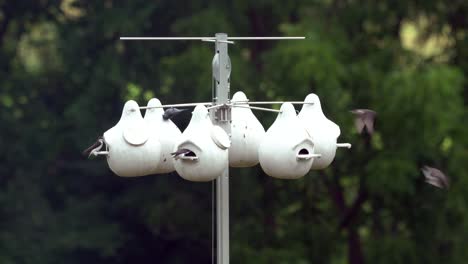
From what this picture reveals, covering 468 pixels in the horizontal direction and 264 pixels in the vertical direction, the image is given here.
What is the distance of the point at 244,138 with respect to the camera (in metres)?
4.14

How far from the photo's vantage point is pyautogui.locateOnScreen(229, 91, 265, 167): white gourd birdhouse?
13.6 feet

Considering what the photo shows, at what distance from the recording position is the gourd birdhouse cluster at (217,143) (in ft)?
12.5

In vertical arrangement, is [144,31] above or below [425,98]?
above

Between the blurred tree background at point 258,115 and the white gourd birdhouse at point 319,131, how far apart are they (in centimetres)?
431

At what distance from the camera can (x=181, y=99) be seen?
9805 mm

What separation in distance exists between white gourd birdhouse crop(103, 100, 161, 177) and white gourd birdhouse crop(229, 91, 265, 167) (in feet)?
0.98

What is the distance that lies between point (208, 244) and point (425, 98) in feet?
9.27

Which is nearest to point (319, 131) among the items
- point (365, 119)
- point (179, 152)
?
point (365, 119)

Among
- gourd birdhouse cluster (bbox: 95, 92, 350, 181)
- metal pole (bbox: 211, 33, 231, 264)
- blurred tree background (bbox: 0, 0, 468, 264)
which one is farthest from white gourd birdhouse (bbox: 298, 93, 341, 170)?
blurred tree background (bbox: 0, 0, 468, 264)

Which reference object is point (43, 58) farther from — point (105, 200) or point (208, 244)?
point (208, 244)

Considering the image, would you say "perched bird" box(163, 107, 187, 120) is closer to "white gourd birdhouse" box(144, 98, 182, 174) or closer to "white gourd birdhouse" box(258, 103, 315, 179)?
"white gourd birdhouse" box(144, 98, 182, 174)

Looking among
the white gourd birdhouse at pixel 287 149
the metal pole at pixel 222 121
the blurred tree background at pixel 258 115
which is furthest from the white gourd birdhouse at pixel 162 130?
the blurred tree background at pixel 258 115

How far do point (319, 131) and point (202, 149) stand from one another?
0.52 m

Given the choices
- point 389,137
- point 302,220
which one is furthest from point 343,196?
point 389,137
